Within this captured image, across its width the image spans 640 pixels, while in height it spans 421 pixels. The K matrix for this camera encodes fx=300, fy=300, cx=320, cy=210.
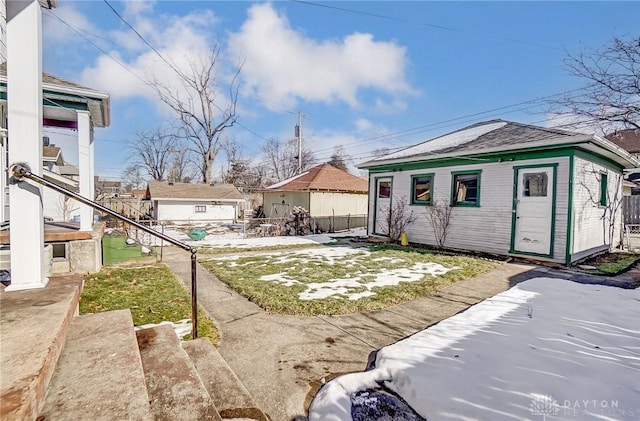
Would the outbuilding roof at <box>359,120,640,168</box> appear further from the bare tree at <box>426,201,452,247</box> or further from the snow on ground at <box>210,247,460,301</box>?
the snow on ground at <box>210,247,460,301</box>

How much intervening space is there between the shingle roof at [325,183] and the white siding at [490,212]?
8131 mm

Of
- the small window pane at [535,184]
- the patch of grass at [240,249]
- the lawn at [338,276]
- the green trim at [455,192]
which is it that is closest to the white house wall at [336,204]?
the patch of grass at [240,249]

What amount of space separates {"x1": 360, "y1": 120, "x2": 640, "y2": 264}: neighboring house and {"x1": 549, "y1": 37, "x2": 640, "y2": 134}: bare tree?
0.94 metres

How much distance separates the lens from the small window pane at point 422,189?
9876mm

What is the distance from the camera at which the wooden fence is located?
1394cm

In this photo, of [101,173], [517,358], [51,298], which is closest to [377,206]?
[517,358]

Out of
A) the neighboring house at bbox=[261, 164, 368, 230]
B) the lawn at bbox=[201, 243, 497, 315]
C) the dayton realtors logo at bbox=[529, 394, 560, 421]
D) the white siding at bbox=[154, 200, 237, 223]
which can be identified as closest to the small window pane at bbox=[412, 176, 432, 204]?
the lawn at bbox=[201, 243, 497, 315]

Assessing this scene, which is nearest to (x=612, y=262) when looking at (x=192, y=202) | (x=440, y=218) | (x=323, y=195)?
(x=440, y=218)

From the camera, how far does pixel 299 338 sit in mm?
3225

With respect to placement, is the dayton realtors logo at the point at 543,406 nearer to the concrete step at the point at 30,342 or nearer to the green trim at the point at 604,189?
the concrete step at the point at 30,342

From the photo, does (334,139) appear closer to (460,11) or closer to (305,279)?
(460,11)

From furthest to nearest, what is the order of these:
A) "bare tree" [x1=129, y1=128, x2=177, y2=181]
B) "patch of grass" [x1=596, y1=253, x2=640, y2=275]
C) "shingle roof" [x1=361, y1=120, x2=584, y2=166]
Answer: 1. "bare tree" [x1=129, y1=128, x2=177, y2=181]
2. "shingle roof" [x1=361, y1=120, x2=584, y2=166]
3. "patch of grass" [x1=596, y1=253, x2=640, y2=275]

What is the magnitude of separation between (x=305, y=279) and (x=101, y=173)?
4686cm

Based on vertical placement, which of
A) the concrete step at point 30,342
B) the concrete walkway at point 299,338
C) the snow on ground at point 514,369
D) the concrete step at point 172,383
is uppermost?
the concrete step at point 30,342
